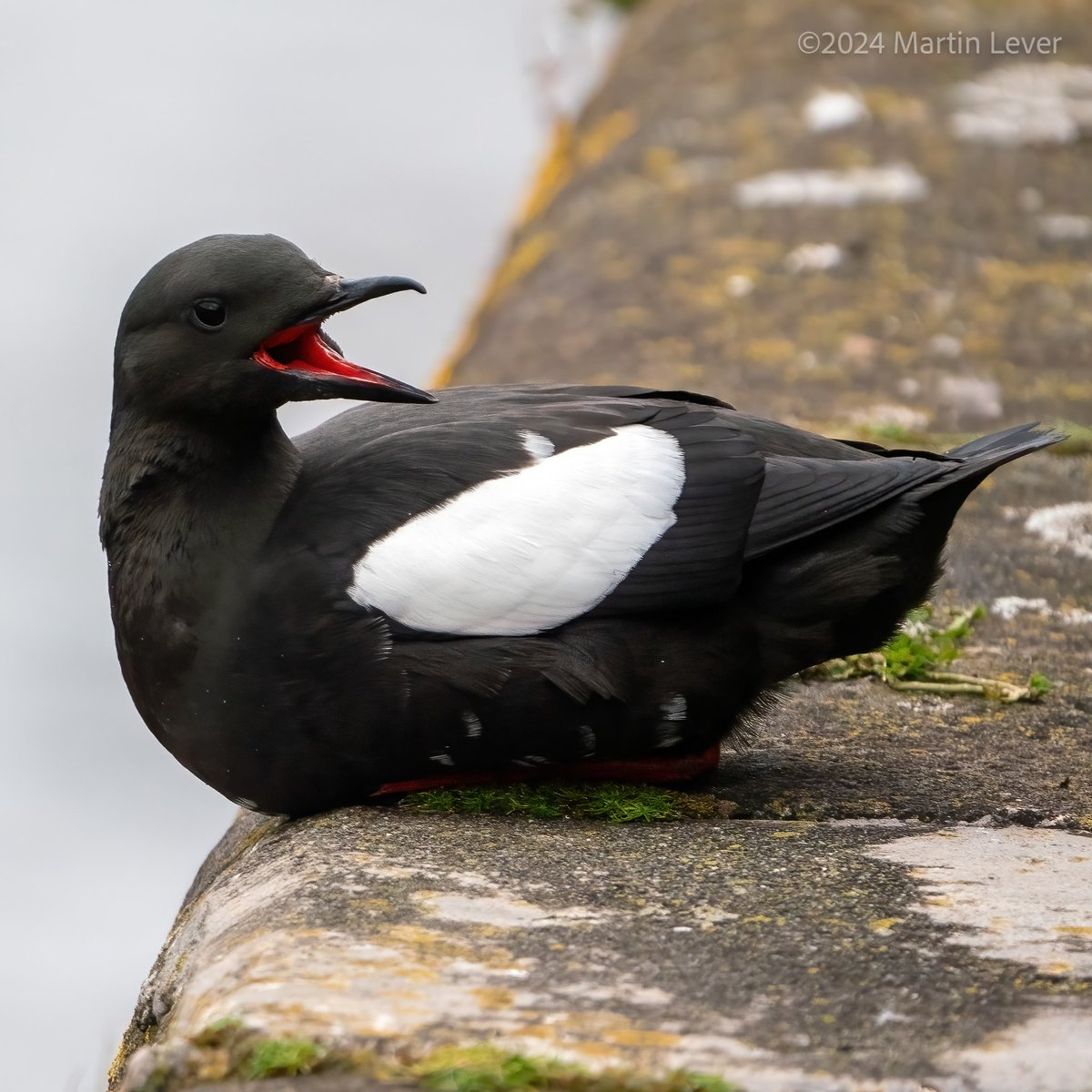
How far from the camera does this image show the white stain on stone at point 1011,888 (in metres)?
2.64

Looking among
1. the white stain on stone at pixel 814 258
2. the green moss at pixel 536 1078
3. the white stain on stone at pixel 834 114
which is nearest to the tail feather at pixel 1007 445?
the green moss at pixel 536 1078

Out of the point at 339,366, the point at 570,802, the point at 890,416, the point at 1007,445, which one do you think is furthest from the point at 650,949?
the point at 890,416

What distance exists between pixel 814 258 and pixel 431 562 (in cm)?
453

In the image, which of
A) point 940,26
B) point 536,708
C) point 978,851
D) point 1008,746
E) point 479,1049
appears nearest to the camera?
point 479,1049

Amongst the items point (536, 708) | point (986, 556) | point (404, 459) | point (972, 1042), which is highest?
point (404, 459)

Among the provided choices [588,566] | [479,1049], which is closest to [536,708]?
[588,566]

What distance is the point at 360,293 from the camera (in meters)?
3.45

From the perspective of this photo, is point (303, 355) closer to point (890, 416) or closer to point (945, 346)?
point (890, 416)

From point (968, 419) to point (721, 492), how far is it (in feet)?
9.84

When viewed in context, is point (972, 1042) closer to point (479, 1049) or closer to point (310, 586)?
point (479, 1049)

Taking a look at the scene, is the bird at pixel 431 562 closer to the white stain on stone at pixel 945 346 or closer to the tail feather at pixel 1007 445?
the tail feather at pixel 1007 445

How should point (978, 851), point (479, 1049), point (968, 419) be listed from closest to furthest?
point (479, 1049), point (978, 851), point (968, 419)

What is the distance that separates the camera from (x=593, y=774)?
12.1 ft

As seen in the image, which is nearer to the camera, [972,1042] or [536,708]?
[972,1042]
